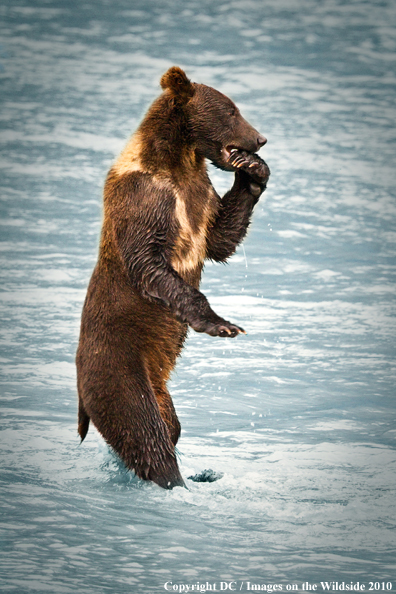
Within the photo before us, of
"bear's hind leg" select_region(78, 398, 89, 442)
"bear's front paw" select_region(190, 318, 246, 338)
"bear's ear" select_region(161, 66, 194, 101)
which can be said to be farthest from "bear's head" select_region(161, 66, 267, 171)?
"bear's hind leg" select_region(78, 398, 89, 442)

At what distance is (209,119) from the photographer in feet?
17.8

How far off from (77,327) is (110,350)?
294 centimetres

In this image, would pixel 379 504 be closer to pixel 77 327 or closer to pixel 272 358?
pixel 272 358

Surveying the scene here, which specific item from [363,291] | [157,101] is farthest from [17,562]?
[363,291]

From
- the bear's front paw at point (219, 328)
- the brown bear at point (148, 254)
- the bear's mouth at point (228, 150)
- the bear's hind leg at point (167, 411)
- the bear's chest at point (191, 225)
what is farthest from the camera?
the bear's hind leg at point (167, 411)

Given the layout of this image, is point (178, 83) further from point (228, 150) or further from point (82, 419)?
point (82, 419)

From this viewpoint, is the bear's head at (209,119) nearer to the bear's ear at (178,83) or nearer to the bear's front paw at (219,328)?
the bear's ear at (178,83)

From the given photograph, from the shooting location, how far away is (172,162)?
540 centimetres

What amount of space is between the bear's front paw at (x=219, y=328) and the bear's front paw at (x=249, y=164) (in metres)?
0.97

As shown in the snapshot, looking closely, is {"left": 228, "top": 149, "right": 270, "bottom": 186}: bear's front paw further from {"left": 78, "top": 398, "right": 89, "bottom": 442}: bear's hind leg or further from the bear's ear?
{"left": 78, "top": 398, "right": 89, "bottom": 442}: bear's hind leg

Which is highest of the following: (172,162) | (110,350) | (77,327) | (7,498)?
(172,162)

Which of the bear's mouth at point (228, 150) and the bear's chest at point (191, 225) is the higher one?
the bear's mouth at point (228, 150)

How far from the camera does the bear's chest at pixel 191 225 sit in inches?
212

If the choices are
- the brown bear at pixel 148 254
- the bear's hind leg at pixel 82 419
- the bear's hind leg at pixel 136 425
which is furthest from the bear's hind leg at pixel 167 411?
the bear's hind leg at pixel 82 419
